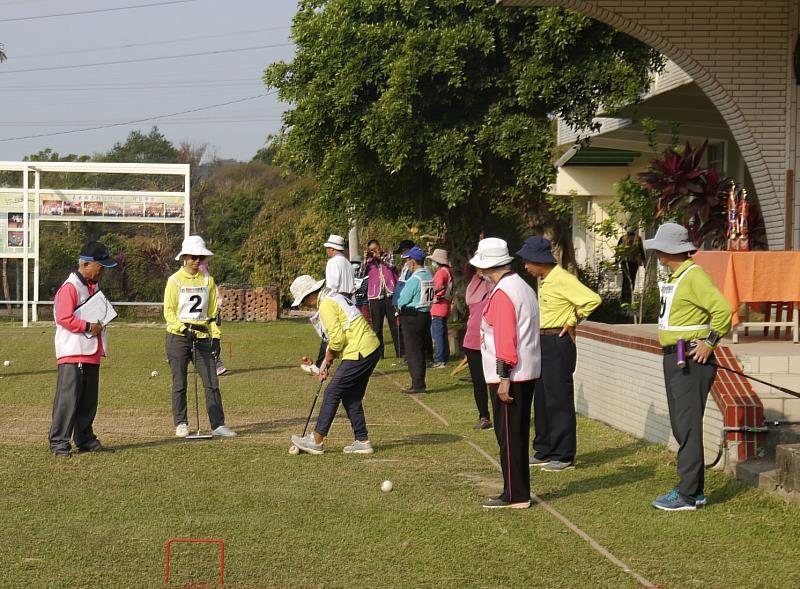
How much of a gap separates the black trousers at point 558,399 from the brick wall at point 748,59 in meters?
5.51

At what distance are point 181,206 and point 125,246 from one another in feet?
26.4

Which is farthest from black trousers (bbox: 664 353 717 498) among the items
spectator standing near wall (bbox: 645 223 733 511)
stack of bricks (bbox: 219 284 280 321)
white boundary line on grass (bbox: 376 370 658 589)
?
stack of bricks (bbox: 219 284 280 321)

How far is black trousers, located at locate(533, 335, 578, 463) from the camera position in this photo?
10.5 meters

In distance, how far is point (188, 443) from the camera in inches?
468

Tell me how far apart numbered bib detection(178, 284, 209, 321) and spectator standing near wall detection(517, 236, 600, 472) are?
12.4ft

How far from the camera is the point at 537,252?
10.4 meters

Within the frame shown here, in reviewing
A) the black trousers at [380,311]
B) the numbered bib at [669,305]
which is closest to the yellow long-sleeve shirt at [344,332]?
the numbered bib at [669,305]

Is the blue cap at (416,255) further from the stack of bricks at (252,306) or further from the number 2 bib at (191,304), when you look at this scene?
the stack of bricks at (252,306)

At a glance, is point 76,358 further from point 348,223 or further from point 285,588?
point 348,223

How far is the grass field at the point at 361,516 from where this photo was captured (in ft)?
22.8

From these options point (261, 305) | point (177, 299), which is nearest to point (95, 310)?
point (177, 299)

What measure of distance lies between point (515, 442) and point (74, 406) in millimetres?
4411

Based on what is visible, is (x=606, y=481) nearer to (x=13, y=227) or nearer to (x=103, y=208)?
(x=103, y=208)

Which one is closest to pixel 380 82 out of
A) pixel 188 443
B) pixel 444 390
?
pixel 444 390
